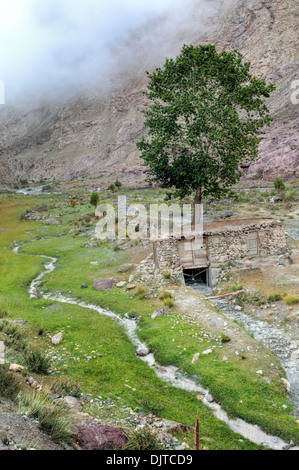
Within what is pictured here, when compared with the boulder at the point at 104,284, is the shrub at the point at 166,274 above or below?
above

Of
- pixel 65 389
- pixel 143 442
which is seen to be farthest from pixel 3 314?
pixel 143 442

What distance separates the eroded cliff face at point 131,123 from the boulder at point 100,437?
70864 mm

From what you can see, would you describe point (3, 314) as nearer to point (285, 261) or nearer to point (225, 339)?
point (225, 339)

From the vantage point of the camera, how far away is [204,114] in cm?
2325

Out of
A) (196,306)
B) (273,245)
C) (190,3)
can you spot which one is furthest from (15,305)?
(190,3)

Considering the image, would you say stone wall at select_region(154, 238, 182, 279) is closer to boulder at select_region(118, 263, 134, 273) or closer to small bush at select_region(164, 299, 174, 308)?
boulder at select_region(118, 263, 134, 273)

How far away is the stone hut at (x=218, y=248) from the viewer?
71.2 feet

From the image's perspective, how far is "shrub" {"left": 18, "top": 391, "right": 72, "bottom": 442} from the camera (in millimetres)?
7184

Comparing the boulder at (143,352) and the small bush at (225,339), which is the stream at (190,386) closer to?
the boulder at (143,352)

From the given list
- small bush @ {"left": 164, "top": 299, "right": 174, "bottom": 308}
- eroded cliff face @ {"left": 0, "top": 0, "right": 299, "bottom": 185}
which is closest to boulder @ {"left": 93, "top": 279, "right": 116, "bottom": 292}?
small bush @ {"left": 164, "top": 299, "right": 174, "bottom": 308}

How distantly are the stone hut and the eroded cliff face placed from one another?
52.7 metres

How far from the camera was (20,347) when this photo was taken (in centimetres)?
1236

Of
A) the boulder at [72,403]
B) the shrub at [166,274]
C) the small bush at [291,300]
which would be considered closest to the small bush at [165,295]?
the shrub at [166,274]

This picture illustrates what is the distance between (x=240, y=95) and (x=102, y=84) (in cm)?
16804
